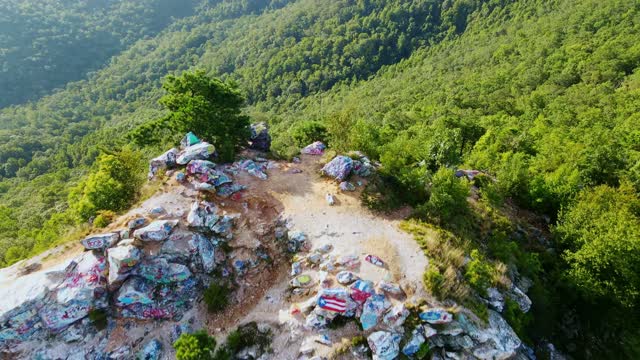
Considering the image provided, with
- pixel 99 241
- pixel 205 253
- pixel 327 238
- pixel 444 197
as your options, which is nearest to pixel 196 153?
pixel 205 253

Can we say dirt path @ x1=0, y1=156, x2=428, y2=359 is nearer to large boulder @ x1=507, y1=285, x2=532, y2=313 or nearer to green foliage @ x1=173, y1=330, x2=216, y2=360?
green foliage @ x1=173, y1=330, x2=216, y2=360

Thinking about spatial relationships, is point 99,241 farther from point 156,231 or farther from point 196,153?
point 196,153

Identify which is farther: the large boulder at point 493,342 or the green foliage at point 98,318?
the green foliage at point 98,318

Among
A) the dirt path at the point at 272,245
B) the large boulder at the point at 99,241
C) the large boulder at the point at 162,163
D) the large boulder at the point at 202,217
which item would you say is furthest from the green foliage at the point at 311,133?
the large boulder at the point at 99,241

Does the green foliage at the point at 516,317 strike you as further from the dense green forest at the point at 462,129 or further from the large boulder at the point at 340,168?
the large boulder at the point at 340,168

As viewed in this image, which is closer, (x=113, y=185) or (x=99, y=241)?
(x=99, y=241)

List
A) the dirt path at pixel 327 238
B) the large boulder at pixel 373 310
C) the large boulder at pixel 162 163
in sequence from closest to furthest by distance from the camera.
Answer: the large boulder at pixel 373 310 → the dirt path at pixel 327 238 → the large boulder at pixel 162 163

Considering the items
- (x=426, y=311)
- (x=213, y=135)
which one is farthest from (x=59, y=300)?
(x=426, y=311)
